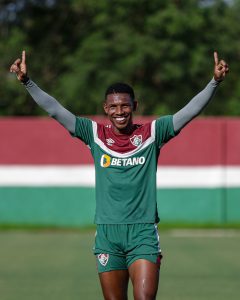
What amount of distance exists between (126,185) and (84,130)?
56 cm

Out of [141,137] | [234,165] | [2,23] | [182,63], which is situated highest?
[2,23]

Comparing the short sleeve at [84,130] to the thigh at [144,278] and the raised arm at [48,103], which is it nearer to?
the raised arm at [48,103]

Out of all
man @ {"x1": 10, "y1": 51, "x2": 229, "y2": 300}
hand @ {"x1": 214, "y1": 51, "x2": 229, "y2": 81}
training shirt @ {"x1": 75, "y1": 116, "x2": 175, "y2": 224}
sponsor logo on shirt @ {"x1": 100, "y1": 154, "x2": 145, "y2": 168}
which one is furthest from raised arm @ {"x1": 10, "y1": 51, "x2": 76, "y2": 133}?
hand @ {"x1": 214, "y1": 51, "x2": 229, "y2": 81}

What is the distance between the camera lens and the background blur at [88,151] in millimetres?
13047

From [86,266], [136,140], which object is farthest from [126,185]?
[86,266]

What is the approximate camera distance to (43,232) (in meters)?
19.4

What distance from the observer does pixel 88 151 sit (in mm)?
19391

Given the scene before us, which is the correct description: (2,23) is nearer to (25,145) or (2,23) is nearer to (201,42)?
(201,42)

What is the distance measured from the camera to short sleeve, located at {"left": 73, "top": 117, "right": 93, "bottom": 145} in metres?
7.05

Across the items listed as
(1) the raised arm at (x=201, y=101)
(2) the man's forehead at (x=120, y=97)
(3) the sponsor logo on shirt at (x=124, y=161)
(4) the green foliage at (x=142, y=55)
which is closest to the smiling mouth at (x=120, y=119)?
(2) the man's forehead at (x=120, y=97)

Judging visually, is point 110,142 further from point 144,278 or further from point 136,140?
point 144,278

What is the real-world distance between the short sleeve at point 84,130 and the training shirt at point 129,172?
7cm

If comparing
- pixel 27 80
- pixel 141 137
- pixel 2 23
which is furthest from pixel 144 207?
pixel 2 23

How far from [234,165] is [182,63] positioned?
1443 centimetres
